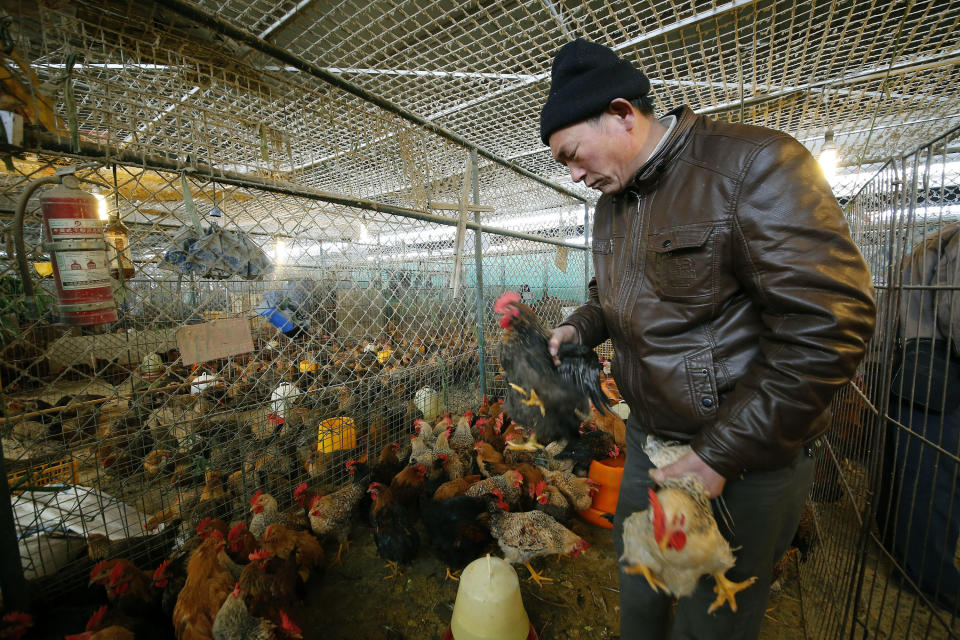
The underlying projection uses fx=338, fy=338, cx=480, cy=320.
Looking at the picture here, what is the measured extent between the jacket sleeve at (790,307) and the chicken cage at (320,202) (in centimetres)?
62

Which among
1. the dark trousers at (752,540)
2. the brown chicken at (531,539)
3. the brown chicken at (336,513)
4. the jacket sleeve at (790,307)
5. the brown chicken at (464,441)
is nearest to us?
the jacket sleeve at (790,307)

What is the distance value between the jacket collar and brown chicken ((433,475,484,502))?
8.43 ft

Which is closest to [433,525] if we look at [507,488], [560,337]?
[507,488]

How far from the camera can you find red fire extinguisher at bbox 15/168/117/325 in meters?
1.25

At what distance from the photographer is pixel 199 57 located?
1.70 m

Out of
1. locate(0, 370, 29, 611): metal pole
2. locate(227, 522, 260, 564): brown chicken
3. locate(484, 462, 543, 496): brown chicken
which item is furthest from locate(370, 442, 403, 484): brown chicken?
locate(0, 370, 29, 611): metal pole

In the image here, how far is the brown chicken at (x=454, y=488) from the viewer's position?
108 inches

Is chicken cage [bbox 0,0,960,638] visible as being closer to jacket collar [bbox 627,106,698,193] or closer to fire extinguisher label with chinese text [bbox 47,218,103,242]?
fire extinguisher label with chinese text [bbox 47,218,103,242]

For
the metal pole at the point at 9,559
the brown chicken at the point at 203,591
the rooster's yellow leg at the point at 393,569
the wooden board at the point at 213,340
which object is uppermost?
the wooden board at the point at 213,340

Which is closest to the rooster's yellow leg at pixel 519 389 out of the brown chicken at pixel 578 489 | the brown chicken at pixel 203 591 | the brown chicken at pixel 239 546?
the brown chicken at pixel 578 489

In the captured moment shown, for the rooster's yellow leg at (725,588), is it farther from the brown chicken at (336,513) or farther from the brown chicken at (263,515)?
the brown chicken at (263,515)

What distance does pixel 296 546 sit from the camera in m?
2.15

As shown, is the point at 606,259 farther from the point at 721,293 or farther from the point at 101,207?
the point at 101,207

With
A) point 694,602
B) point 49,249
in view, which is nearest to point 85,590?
point 49,249
